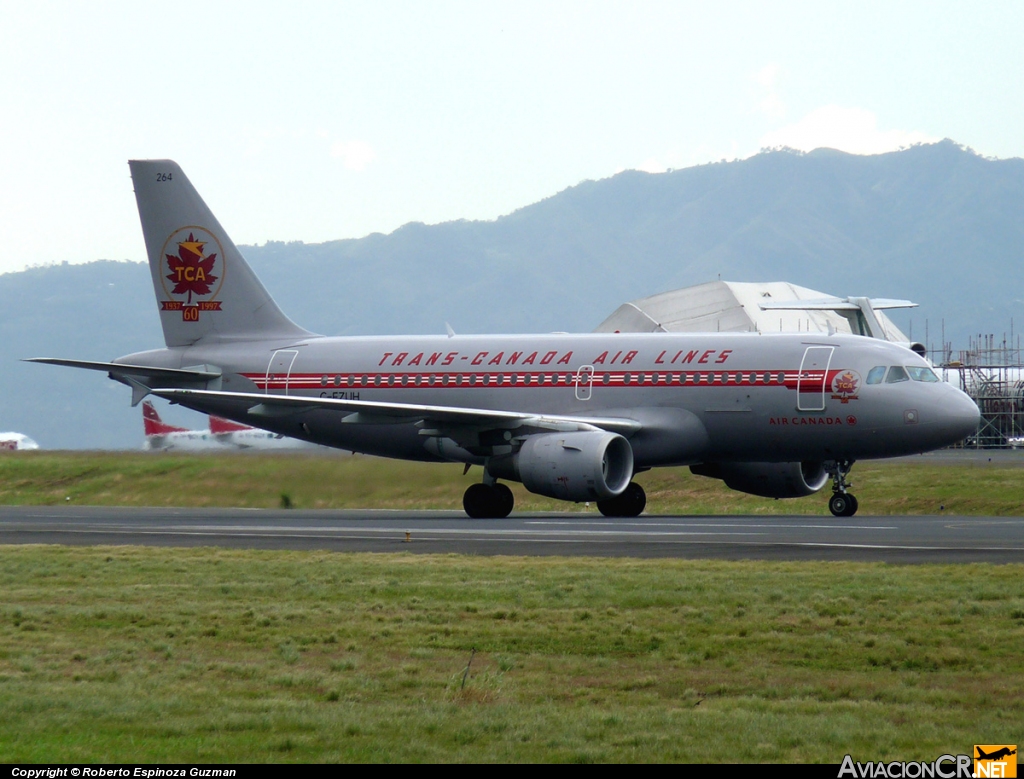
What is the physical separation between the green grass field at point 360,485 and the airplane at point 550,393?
3.18ft

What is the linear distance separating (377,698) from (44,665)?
3.23 metres

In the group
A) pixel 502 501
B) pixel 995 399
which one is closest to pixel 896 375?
pixel 502 501

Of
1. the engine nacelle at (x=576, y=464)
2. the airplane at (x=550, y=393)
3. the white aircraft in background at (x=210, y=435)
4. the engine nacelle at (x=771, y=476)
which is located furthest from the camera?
the white aircraft in background at (x=210, y=435)

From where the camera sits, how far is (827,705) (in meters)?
9.88

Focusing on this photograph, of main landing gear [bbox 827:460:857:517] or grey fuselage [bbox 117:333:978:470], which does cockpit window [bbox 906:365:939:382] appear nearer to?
grey fuselage [bbox 117:333:978:470]

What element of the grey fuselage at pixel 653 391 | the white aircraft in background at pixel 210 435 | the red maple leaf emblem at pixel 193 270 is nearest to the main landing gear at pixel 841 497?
the grey fuselage at pixel 653 391

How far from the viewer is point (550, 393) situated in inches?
1287

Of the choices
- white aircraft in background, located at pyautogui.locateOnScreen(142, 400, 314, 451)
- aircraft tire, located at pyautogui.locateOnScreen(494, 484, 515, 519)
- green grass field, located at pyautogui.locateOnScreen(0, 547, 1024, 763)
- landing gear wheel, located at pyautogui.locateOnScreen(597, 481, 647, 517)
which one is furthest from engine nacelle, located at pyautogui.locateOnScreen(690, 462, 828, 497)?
white aircraft in background, located at pyautogui.locateOnScreen(142, 400, 314, 451)

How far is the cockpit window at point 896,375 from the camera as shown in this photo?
98.2 ft

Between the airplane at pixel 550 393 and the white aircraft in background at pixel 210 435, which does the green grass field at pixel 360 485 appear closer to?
the airplane at pixel 550 393

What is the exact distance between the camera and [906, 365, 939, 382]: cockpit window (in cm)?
3012

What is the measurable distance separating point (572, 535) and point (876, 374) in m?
9.14

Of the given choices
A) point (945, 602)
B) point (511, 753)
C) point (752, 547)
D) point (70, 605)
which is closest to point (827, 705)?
point (511, 753)

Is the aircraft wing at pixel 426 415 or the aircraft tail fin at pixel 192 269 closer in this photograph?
the aircraft wing at pixel 426 415
